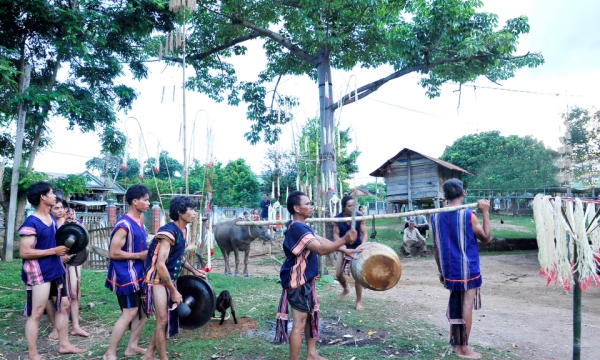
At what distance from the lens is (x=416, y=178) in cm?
1933

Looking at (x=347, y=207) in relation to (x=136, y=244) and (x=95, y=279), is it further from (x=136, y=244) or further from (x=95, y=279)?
(x=95, y=279)

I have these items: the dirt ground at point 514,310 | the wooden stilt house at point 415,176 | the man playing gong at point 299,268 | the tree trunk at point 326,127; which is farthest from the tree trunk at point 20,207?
the wooden stilt house at point 415,176

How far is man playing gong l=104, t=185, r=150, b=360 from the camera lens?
413cm

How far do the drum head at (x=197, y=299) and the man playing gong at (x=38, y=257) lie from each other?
128cm

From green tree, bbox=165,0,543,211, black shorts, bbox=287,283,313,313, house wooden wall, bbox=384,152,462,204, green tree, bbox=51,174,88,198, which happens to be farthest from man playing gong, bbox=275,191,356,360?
house wooden wall, bbox=384,152,462,204

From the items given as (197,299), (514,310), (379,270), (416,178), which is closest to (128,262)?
(197,299)

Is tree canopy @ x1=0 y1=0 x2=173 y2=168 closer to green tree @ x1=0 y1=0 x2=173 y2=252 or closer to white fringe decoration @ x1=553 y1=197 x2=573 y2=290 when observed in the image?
green tree @ x1=0 y1=0 x2=173 y2=252

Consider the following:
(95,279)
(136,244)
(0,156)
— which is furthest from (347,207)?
(0,156)

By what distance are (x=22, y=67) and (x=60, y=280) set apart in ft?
30.6

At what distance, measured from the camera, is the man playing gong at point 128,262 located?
13.5 feet

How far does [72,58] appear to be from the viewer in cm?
1170

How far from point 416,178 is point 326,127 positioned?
9.09m

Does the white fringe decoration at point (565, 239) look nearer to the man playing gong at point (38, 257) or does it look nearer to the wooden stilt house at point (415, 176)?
the man playing gong at point (38, 257)

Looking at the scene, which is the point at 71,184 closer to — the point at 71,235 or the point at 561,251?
the point at 71,235
